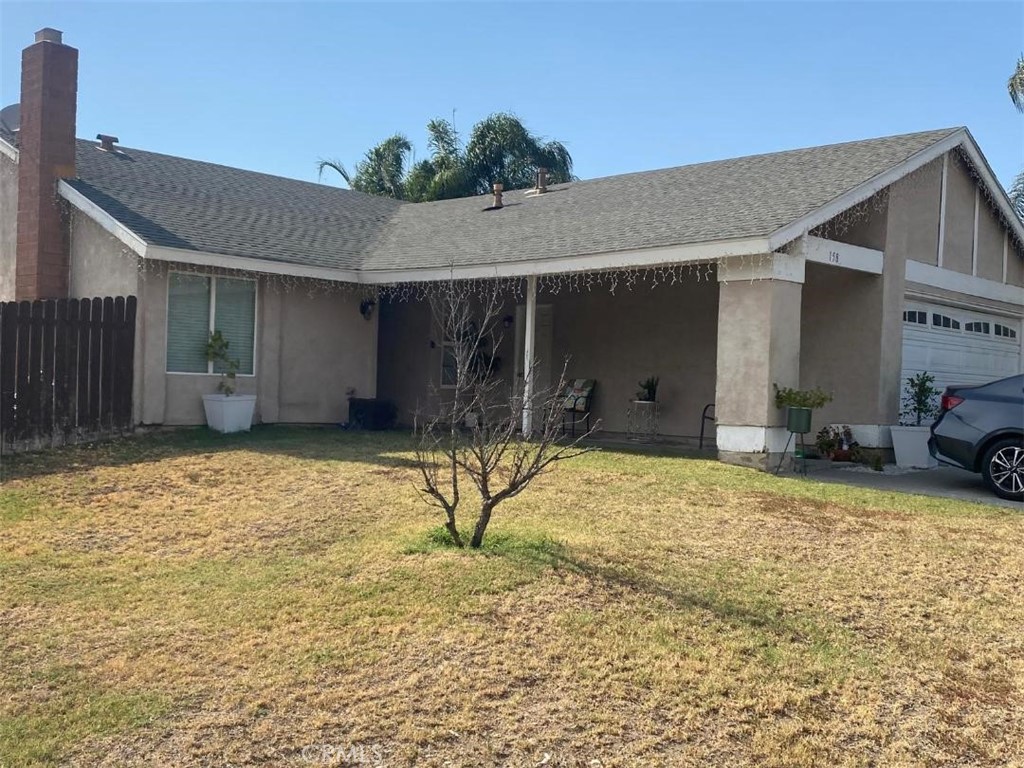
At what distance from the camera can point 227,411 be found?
13.1 metres

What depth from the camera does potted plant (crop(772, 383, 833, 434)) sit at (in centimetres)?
1046

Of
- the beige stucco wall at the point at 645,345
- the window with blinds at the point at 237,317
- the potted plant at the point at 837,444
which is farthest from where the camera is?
the beige stucco wall at the point at 645,345

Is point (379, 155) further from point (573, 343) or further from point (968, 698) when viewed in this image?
point (968, 698)

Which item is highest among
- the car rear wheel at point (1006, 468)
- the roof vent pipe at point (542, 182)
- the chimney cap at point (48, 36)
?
the chimney cap at point (48, 36)

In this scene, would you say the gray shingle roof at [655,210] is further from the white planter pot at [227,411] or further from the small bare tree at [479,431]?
the white planter pot at [227,411]

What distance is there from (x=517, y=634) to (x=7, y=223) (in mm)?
13802

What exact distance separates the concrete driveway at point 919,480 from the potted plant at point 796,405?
0.69m

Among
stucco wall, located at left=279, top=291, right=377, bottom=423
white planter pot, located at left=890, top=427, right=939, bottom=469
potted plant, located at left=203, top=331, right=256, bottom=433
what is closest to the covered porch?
white planter pot, located at left=890, top=427, right=939, bottom=469

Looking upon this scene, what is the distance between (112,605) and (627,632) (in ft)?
11.2

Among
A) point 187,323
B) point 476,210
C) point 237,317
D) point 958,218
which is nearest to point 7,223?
point 187,323

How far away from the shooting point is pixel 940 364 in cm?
1396

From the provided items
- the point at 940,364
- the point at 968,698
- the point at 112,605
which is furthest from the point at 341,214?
the point at 968,698

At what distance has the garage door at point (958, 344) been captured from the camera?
13.4 metres

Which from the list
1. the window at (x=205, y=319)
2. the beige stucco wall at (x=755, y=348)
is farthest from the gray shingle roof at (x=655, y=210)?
the window at (x=205, y=319)
